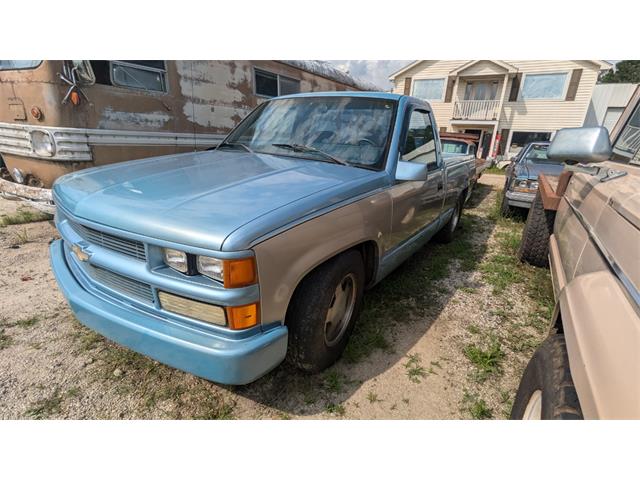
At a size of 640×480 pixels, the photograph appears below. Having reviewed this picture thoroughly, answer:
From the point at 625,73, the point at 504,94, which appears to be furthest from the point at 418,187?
the point at 625,73

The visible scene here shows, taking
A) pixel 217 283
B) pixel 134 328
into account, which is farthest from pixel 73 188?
pixel 217 283

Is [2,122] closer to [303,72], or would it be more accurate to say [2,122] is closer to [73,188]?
[73,188]

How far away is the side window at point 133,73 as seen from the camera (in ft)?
14.0

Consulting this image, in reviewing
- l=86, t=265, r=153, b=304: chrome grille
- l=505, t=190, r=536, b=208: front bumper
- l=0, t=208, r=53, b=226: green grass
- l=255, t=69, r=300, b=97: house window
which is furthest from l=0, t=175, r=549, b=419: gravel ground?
l=255, t=69, r=300, b=97: house window

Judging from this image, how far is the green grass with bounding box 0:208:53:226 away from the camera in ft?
16.1

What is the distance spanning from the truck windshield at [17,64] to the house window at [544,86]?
21620 mm

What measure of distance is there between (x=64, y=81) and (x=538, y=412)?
5214 mm

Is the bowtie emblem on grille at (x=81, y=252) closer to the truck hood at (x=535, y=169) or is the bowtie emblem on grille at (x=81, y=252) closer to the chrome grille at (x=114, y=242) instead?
the chrome grille at (x=114, y=242)

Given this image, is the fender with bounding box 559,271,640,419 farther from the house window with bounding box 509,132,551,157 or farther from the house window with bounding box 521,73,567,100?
the house window with bounding box 521,73,567,100

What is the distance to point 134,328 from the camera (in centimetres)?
174

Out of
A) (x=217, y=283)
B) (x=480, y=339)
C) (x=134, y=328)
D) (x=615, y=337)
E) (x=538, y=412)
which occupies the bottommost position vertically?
(x=480, y=339)

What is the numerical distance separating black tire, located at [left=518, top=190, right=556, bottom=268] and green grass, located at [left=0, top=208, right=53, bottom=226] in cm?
656

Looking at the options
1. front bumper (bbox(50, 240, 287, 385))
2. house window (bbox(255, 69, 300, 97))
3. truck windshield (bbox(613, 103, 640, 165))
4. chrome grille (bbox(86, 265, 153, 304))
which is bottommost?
front bumper (bbox(50, 240, 287, 385))

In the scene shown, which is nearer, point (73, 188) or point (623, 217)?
point (623, 217)
